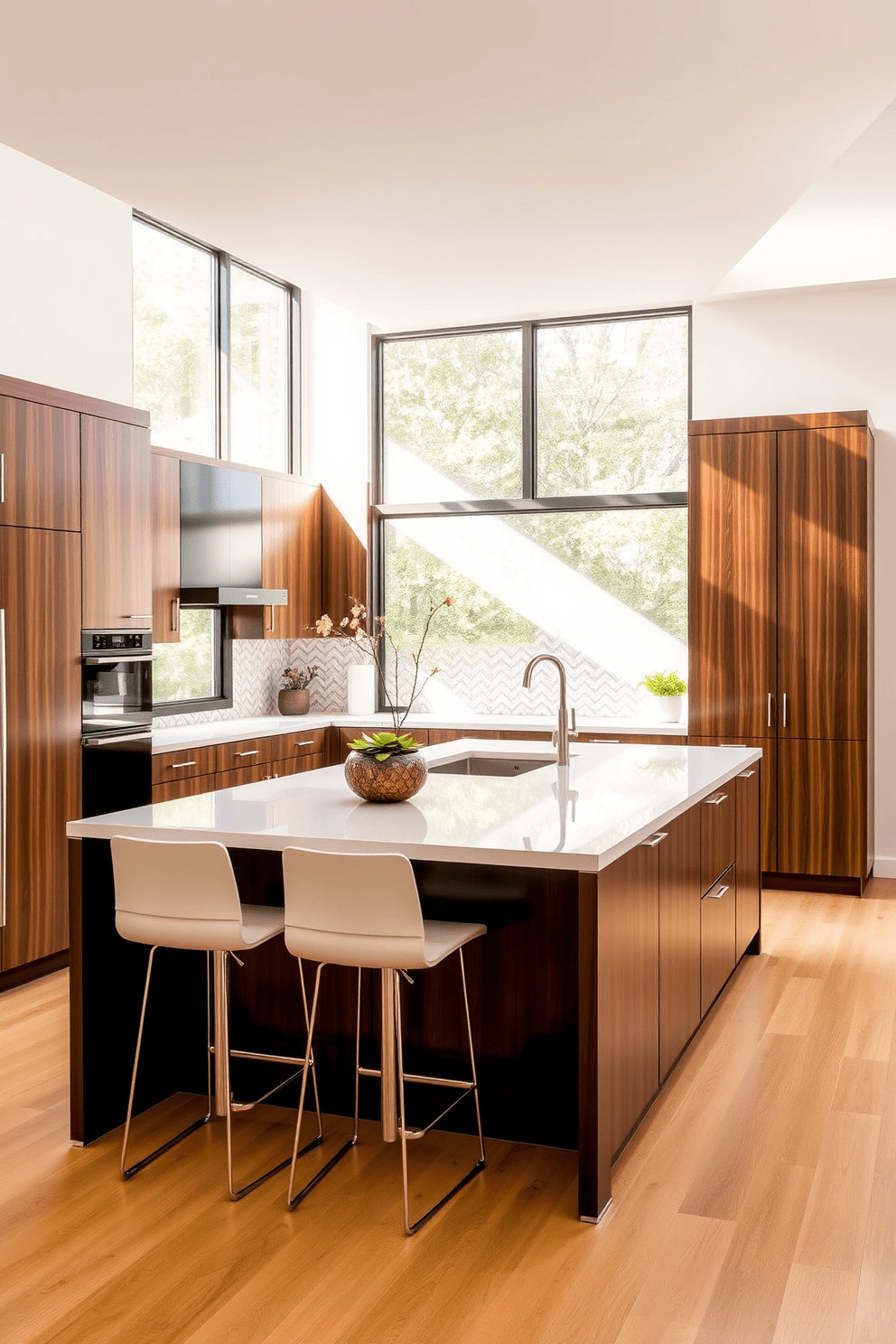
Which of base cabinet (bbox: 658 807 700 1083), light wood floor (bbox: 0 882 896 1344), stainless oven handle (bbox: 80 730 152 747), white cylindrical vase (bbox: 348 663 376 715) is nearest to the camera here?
light wood floor (bbox: 0 882 896 1344)

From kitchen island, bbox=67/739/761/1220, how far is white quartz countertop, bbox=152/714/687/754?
86.3 inches

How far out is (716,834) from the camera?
4207 mm

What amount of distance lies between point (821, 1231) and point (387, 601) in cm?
539

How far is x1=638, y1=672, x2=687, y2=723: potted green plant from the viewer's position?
6.66 m

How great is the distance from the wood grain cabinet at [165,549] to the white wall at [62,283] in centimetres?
41

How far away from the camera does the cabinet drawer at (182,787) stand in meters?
5.30

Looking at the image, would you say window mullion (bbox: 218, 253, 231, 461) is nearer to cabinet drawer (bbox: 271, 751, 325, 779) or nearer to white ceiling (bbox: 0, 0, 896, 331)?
white ceiling (bbox: 0, 0, 896, 331)

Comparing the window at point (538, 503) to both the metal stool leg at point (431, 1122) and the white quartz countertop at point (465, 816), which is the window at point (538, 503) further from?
the metal stool leg at point (431, 1122)

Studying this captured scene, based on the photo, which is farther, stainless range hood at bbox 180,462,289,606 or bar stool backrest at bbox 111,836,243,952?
stainless range hood at bbox 180,462,289,606

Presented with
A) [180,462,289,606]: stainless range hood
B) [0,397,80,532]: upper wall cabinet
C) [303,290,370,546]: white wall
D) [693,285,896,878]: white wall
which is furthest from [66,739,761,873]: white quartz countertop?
[303,290,370,546]: white wall

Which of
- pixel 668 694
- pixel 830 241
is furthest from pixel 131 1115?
pixel 830 241

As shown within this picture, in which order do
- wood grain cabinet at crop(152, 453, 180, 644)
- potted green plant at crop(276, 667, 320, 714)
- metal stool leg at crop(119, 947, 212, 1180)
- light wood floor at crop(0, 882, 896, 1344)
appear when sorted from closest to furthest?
light wood floor at crop(0, 882, 896, 1344) → metal stool leg at crop(119, 947, 212, 1180) → wood grain cabinet at crop(152, 453, 180, 644) → potted green plant at crop(276, 667, 320, 714)

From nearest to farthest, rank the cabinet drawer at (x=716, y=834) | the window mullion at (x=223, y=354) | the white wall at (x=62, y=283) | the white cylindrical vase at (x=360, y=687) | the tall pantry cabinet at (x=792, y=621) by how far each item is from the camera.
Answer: the cabinet drawer at (x=716, y=834) → the white wall at (x=62, y=283) → the tall pantry cabinet at (x=792, y=621) → the window mullion at (x=223, y=354) → the white cylindrical vase at (x=360, y=687)

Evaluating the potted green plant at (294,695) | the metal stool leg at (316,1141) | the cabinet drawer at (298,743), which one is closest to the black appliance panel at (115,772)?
the cabinet drawer at (298,743)
